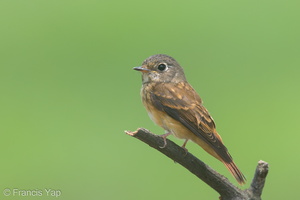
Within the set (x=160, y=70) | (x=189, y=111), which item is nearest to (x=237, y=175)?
(x=189, y=111)

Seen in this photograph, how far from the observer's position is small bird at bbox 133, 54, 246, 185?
696cm

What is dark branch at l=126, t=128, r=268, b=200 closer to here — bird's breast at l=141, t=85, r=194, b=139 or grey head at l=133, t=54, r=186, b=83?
bird's breast at l=141, t=85, r=194, b=139

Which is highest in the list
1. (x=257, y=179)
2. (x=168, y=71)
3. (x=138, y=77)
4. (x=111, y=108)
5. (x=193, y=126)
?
(x=138, y=77)

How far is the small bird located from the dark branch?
0.43ft

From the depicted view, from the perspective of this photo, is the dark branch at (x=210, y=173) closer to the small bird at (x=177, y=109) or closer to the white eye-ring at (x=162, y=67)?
the small bird at (x=177, y=109)

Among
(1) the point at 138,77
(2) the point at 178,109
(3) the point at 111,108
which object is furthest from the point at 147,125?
(2) the point at 178,109

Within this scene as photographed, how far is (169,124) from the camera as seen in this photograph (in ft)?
24.0

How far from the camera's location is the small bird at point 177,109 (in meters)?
6.96

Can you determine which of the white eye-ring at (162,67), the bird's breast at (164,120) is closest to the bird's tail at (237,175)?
the bird's breast at (164,120)

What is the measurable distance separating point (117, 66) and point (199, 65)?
5.31 ft

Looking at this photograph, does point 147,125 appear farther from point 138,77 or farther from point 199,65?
point 199,65

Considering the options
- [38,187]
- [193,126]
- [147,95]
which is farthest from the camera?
[38,187]

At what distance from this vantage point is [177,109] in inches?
284

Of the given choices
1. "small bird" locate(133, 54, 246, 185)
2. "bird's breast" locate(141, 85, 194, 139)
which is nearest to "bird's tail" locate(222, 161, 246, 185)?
"small bird" locate(133, 54, 246, 185)
